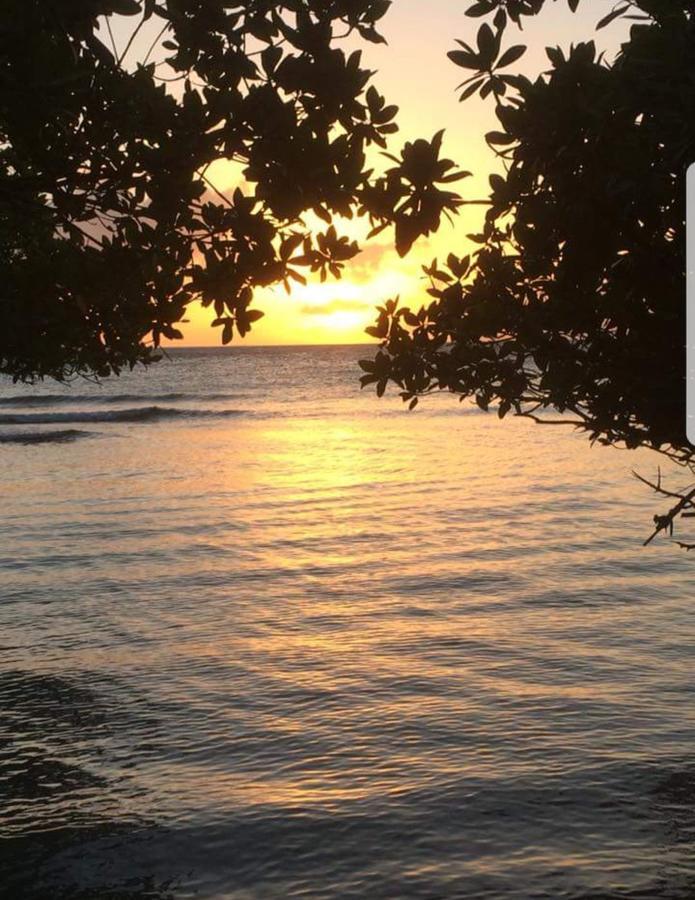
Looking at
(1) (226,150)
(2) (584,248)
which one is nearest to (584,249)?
(2) (584,248)

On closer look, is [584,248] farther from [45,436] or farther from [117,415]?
[117,415]

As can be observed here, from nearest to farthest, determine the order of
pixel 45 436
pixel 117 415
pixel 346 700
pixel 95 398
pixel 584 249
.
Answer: pixel 584 249 → pixel 346 700 → pixel 45 436 → pixel 117 415 → pixel 95 398

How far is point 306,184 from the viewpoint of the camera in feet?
23.0

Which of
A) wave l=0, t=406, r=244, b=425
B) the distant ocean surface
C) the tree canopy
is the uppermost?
the tree canopy

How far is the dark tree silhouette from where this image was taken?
6316mm

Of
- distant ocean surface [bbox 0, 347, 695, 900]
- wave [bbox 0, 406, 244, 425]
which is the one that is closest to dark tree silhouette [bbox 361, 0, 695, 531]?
distant ocean surface [bbox 0, 347, 695, 900]

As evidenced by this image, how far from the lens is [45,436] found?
2034 inches

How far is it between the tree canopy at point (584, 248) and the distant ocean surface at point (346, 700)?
3046 millimetres

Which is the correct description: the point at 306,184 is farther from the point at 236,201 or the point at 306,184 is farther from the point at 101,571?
the point at 101,571

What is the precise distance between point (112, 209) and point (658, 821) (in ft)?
18.7

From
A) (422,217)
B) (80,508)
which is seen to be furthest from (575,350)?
(80,508)

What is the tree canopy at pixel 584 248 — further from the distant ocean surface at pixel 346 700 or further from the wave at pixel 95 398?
the wave at pixel 95 398

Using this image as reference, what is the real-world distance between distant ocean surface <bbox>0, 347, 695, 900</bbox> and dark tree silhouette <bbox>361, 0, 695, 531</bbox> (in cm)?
283

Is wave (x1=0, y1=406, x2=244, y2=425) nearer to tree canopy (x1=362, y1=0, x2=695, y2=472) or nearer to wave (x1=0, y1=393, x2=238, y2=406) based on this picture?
wave (x1=0, y1=393, x2=238, y2=406)
